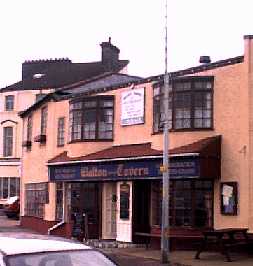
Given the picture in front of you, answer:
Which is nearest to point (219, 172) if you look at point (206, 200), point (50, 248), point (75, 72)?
point (206, 200)

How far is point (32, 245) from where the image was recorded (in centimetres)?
663

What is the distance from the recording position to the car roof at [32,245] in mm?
6469

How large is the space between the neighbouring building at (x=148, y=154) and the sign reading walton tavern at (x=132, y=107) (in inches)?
1.5

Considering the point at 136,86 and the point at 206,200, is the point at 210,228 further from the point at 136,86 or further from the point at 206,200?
the point at 136,86

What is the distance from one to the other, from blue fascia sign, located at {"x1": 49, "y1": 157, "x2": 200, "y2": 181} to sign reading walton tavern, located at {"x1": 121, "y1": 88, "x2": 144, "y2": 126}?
194 centimetres

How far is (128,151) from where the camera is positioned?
24.5 metres

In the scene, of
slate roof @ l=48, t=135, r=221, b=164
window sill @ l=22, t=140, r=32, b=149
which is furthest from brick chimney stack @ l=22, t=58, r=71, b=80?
slate roof @ l=48, t=135, r=221, b=164

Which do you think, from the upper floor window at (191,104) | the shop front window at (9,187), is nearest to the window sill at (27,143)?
the upper floor window at (191,104)

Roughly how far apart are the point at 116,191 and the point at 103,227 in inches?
64.0

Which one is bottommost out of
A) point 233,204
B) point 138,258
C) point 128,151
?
point 138,258

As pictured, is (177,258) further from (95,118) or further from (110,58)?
(110,58)

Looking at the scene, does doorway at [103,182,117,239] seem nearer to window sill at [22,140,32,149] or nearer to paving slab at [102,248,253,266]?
paving slab at [102,248,253,266]

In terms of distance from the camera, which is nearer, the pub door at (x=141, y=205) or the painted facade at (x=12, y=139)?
the pub door at (x=141, y=205)

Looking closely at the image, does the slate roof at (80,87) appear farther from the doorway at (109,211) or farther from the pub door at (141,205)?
the pub door at (141,205)
